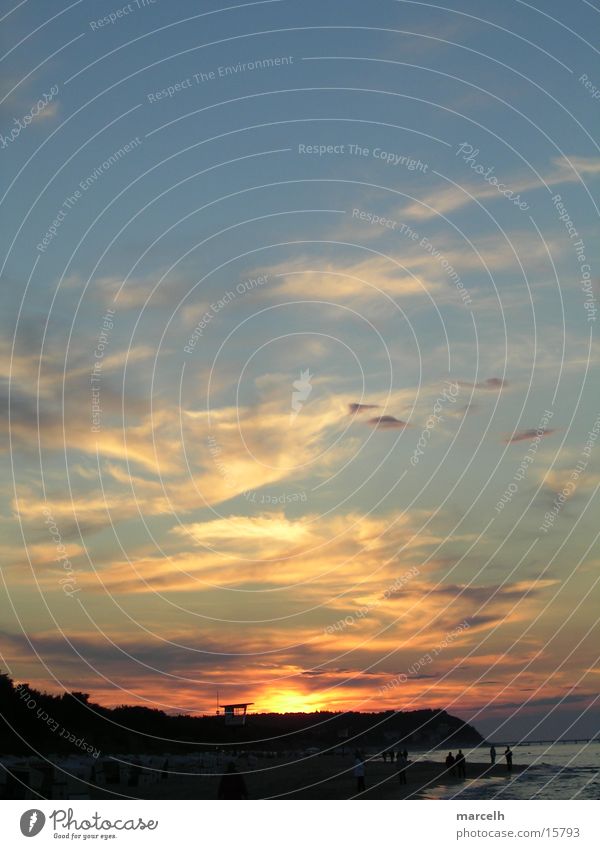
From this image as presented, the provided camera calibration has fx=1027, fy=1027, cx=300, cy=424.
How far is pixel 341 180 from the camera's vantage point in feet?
118

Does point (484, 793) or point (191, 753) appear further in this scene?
point (191, 753)

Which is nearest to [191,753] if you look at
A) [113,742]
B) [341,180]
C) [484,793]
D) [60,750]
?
[113,742]

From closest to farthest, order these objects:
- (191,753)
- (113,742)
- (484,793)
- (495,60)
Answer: (495,60) → (484,793) → (113,742) → (191,753)

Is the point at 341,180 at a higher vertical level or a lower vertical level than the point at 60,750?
higher
